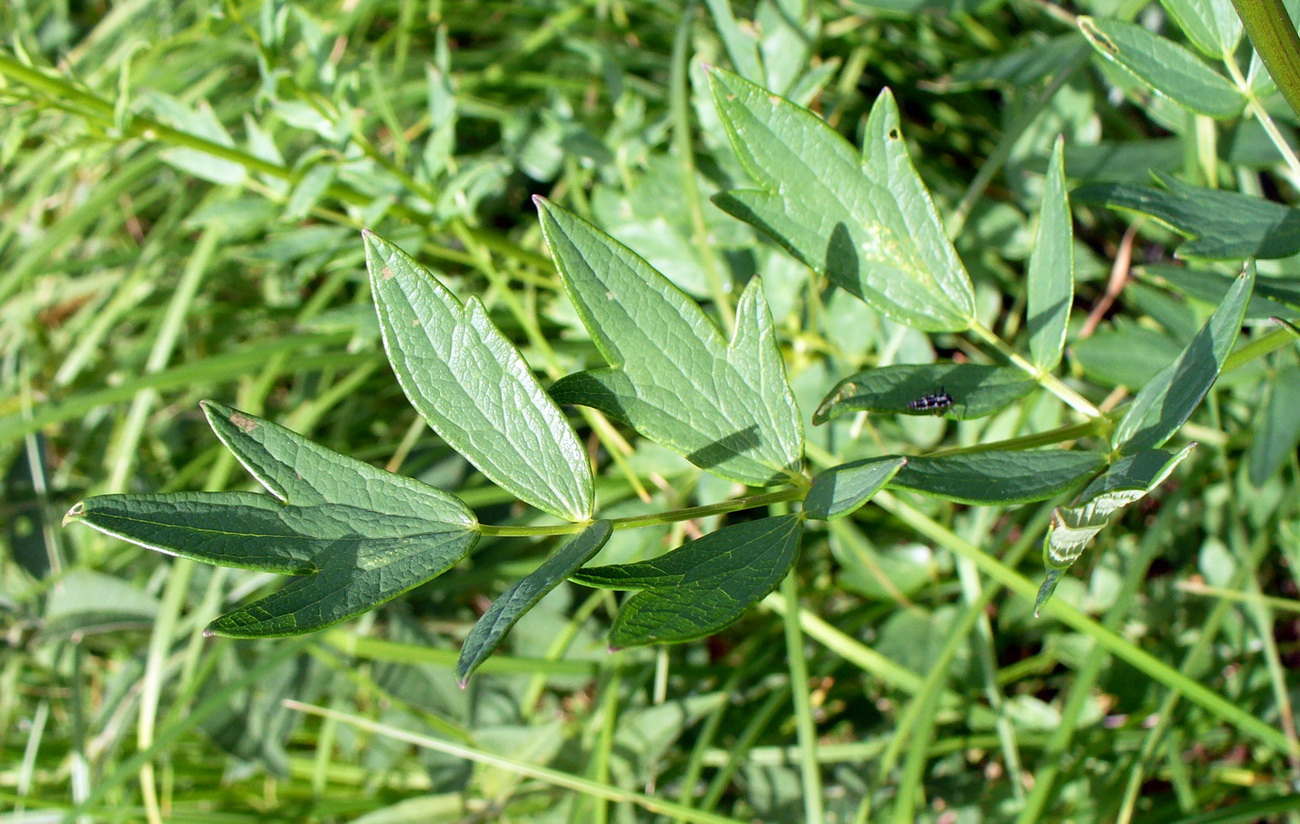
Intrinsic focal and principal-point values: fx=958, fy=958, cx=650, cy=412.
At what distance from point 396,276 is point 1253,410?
54.4 inches

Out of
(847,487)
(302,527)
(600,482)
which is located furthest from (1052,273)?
(600,482)

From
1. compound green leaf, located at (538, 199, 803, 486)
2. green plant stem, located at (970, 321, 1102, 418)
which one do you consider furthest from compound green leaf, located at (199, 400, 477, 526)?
green plant stem, located at (970, 321, 1102, 418)

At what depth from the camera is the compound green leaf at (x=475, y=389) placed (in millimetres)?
727

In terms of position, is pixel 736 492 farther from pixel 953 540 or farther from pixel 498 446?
pixel 498 446

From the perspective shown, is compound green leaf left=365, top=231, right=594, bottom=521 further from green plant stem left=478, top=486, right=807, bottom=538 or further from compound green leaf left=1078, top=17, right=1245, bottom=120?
compound green leaf left=1078, top=17, right=1245, bottom=120

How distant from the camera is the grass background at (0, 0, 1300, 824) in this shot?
1.35 meters

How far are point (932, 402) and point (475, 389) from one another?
383mm

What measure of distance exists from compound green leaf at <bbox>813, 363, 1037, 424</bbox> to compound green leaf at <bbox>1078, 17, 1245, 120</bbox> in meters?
0.31

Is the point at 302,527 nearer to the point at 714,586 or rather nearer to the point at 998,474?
the point at 714,586

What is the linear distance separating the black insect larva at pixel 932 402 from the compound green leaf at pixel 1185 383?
134 millimetres

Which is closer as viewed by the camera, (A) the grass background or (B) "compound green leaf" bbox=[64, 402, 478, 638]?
(B) "compound green leaf" bbox=[64, 402, 478, 638]

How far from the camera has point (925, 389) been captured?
82 centimetres

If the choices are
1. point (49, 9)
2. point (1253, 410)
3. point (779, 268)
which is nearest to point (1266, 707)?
point (1253, 410)

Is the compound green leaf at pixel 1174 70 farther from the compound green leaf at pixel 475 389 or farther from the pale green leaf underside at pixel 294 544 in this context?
the pale green leaf underside at pixel 294 544
